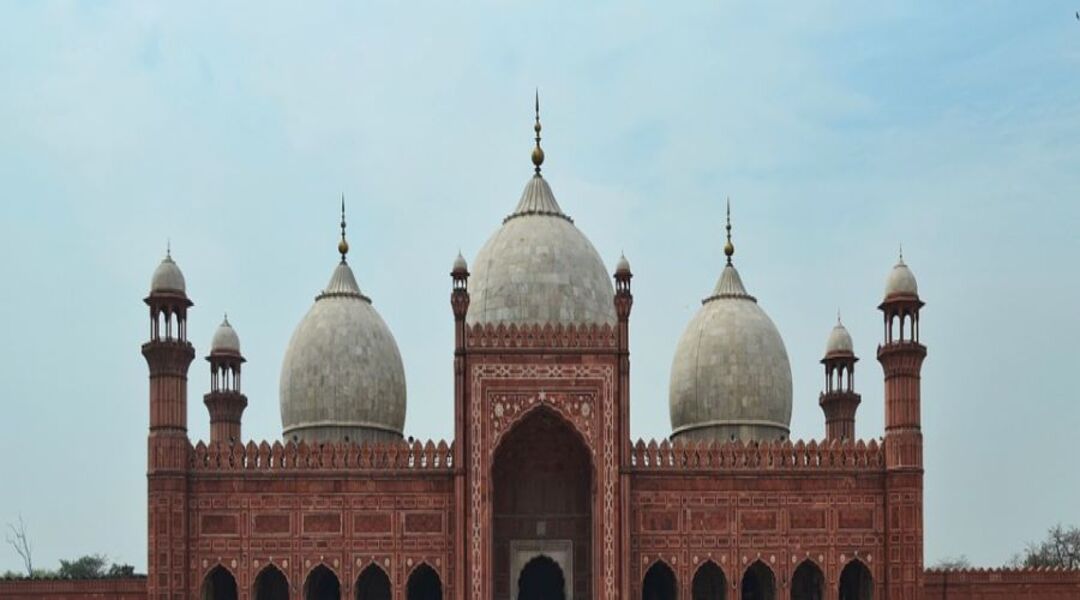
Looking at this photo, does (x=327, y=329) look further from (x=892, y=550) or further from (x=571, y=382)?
(x=892, y=550)

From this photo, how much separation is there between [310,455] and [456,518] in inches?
112

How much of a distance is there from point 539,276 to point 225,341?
311 inches

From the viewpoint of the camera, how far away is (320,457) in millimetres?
29719

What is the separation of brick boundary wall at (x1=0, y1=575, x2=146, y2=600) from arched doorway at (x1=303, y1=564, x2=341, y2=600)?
295cm

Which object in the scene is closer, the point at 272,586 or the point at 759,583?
the point at 272,586

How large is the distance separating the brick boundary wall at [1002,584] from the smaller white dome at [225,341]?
14.9 metres

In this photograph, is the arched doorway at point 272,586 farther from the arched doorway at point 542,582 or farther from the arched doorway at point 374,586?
the arched doorway at point 542,582

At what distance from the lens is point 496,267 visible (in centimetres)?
3189

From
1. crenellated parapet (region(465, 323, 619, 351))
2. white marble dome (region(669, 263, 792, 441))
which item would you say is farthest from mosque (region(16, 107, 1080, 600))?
white marble dome (region(669, 263, 792, 441))

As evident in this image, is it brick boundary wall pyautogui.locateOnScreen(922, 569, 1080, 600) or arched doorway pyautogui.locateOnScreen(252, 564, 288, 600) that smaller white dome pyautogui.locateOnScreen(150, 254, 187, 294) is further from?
brick boundary wall pyautogui.locateOnScreen(922, 569, 1080, 600)

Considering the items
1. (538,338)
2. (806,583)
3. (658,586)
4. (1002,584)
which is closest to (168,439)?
(538,338)

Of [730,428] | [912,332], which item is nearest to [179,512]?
[730,428]

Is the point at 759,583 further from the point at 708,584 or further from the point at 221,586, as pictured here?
the point at 221,586

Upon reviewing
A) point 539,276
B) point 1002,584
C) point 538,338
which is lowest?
point 1002,584
